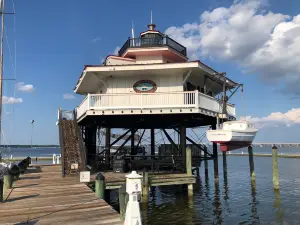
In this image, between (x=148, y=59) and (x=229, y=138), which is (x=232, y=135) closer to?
(x=229, y=138)

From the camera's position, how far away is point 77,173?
18.1 m

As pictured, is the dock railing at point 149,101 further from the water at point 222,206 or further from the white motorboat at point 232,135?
the water at point 222,206

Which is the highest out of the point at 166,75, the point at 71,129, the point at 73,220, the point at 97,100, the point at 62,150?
the point at 166,75

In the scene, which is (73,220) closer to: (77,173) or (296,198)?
(77,173)

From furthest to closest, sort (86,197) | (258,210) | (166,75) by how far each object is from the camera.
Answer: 1. (166,75)
2. (258,210)
3. (86,197)

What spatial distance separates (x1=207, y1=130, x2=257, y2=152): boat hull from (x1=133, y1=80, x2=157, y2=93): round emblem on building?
5258 millimetres

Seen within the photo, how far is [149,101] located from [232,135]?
19.4 feet

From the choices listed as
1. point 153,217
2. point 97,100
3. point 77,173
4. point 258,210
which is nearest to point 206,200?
point 258,210

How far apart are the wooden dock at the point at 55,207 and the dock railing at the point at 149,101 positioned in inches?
275

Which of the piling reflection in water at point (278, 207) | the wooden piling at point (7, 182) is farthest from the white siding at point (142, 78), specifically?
the wooden piling at point (7, 182)

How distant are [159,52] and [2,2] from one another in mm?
15181

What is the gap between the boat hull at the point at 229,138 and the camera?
62.3 ft

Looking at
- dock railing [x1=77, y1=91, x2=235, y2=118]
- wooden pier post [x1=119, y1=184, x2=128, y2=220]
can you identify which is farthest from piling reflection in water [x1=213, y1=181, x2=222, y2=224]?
wooden pier post [x1=119, y1=184, x2=128, y2=220]

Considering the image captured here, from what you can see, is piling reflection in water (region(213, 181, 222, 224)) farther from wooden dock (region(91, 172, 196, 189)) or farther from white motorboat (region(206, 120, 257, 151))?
white motorboat (region(206, 120, 257, 151))
